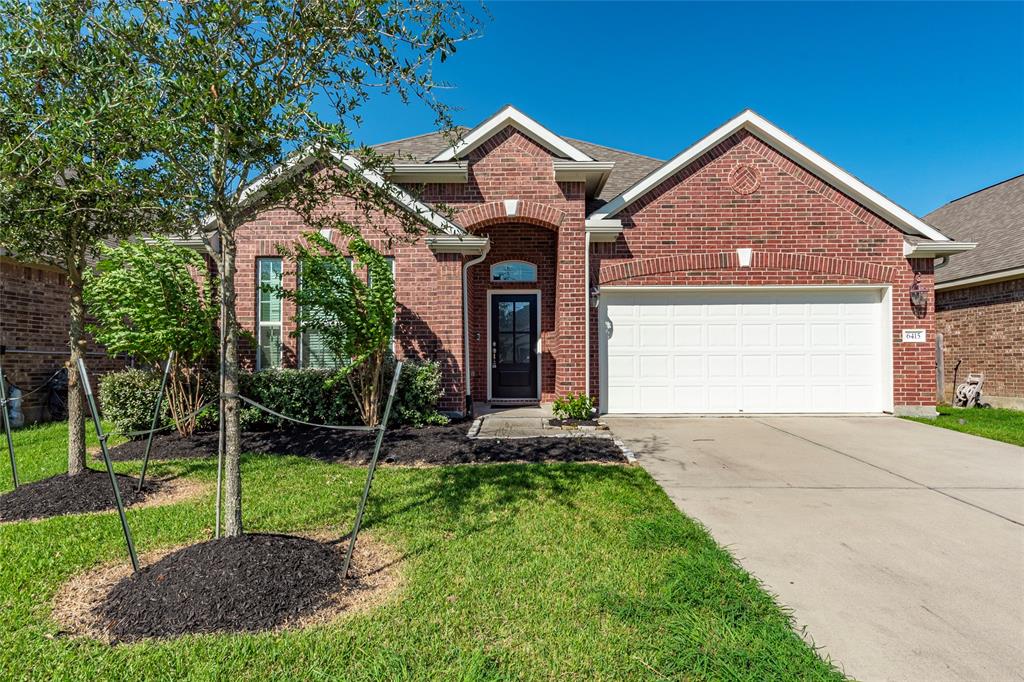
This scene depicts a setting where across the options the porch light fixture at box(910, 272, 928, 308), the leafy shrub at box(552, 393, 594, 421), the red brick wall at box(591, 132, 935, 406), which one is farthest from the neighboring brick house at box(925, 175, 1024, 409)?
the leafy shrub at box(552, 393, 594, 421)

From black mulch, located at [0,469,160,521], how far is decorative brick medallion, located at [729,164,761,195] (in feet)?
32.4

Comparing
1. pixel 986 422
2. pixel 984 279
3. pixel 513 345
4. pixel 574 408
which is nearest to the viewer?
pixel 574 408

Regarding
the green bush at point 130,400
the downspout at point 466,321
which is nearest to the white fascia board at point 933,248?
the downspout at point 466,321

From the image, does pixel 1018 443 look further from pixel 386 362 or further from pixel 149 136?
pixel 149 136

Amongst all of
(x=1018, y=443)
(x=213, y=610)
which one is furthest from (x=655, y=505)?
(x=1018, y=443)

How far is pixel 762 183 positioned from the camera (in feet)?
30.2

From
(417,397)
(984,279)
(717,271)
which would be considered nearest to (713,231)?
(717,271)

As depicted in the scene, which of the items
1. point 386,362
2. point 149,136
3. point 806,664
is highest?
point 149,136

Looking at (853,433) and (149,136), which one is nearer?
(149,136)

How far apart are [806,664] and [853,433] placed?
260 inches

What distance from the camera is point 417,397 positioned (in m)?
7.79

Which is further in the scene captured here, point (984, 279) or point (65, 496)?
point (984, 279)

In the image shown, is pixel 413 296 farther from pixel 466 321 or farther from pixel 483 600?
pixel 483 600

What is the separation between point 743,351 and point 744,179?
3202 mm
